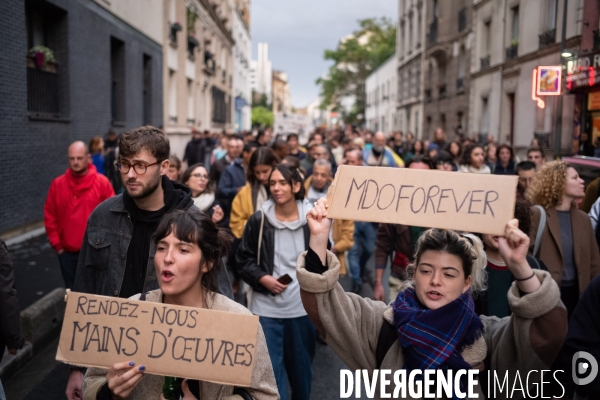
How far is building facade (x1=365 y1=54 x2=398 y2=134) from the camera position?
4831 cm

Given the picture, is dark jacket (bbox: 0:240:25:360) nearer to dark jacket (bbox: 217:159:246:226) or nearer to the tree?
dark jacket (bbox: 217:159:246:226)

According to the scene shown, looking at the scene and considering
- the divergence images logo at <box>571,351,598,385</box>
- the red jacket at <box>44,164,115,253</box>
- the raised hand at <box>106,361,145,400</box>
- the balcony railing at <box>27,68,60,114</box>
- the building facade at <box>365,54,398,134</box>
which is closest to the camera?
the raised hand at <box>106,361,145,400</box>

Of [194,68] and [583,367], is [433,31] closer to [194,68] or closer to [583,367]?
[194,68]

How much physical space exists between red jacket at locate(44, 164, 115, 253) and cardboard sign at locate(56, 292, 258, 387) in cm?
391

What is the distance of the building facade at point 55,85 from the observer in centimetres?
1013

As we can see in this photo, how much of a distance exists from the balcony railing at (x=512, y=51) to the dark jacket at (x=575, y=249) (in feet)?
56.6

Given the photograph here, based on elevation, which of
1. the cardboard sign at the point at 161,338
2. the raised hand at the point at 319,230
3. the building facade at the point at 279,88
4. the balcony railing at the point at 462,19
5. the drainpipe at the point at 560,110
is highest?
the building facade at the point at 279,88

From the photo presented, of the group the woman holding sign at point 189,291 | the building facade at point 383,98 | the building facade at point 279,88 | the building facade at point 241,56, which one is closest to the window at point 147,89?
the woman holding sign at point 189,291

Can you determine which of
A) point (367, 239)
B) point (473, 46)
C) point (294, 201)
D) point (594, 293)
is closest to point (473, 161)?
point (367, 239)

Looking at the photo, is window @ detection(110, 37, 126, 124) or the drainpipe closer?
the drainpipe

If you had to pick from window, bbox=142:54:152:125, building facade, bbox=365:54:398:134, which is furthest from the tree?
window, bbox=142:54:152:125

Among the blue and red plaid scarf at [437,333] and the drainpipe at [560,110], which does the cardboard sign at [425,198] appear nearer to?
→ the blue and red plaid scarf at [437,333]

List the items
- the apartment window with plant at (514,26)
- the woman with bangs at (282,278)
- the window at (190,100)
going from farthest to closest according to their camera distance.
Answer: the window at (190,100), the apartment window with plant at (514,26), the woman with bangs at (282,278)

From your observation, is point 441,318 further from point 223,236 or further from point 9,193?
point 9,193
